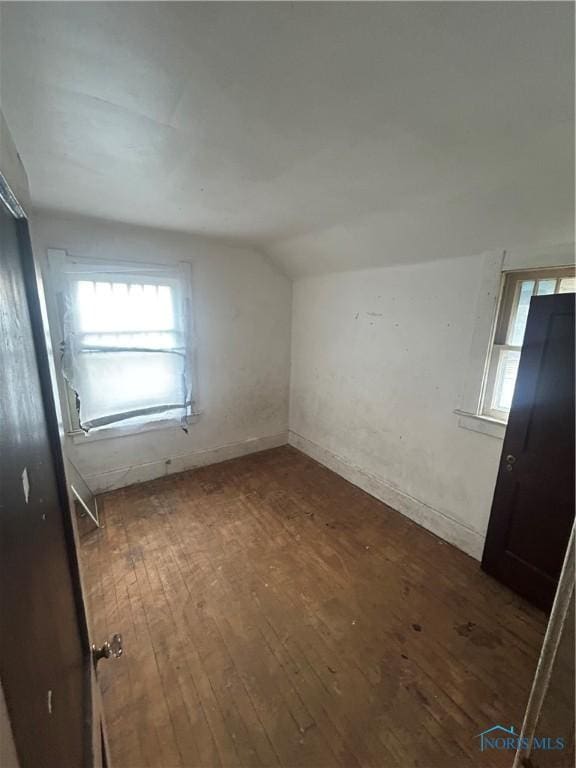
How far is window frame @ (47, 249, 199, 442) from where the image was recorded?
2469mm

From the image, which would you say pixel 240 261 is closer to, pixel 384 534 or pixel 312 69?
pixel 312 69

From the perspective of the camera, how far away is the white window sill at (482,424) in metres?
2.05

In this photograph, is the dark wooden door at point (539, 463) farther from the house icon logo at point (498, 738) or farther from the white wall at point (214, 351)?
the white wall at point (214, 351)

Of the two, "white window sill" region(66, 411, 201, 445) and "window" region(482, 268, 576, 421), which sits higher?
"window" region(482, 268, 576, 421)

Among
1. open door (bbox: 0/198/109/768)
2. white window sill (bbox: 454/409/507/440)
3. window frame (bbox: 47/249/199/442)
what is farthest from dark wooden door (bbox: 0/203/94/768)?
white window sill (bbox: 454/409/507/440)

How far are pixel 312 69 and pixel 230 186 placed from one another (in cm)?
97

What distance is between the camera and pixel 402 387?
2.68m

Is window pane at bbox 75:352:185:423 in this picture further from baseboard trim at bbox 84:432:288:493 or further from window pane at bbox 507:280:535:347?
window pane at bbox 507:280:535:347

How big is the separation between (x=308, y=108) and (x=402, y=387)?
209 centimetres

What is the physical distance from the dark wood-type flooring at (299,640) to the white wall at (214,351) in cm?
59

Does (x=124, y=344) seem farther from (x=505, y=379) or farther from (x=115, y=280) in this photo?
(x=505, y=379)

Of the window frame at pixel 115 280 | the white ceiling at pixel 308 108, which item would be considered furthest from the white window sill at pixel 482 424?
the window frame at pixel 115 280

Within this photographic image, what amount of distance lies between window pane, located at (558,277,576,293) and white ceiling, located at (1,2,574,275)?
26 cm

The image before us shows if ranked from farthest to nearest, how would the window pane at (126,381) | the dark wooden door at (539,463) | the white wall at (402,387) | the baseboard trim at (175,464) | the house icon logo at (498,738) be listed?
the baseboard trim at (175,464) → the window pane at (126,381) → the white wall at (402,387) → the dark wooden door at (539,463) → the house icon logo at (498,738)
